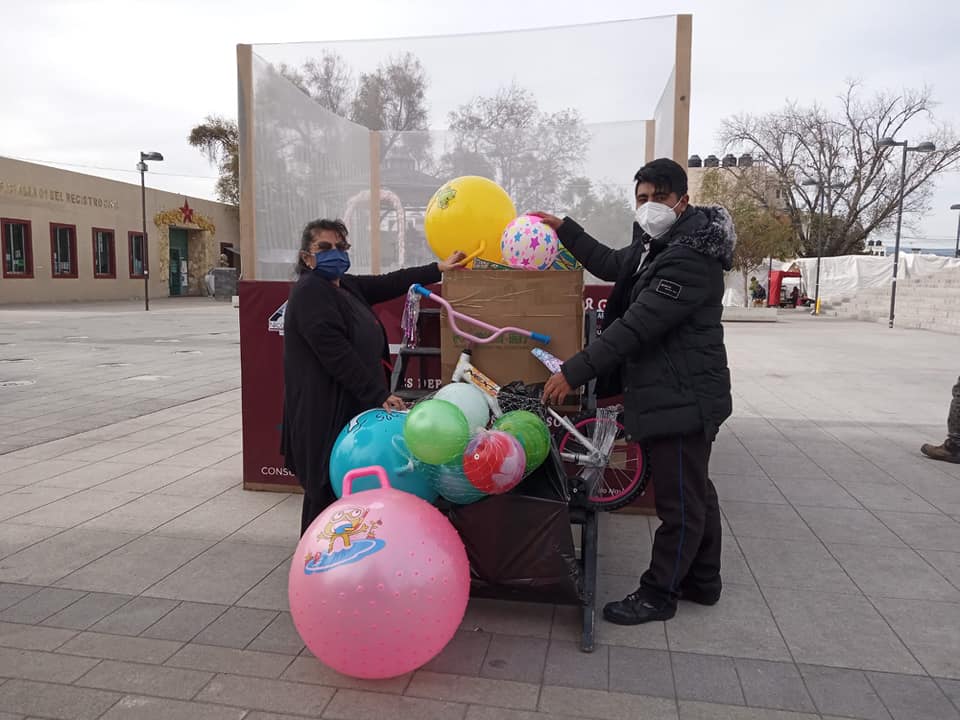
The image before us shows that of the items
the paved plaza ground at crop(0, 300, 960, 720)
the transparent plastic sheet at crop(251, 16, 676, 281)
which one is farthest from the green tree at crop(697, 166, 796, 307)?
the transparent plastic sheet at crop(251, 16, 676, 281)

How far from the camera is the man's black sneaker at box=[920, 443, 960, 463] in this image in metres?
6.06

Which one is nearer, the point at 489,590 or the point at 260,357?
the point at 489,590

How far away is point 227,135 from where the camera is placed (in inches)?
1631

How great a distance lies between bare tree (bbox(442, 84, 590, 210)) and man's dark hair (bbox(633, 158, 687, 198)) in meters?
2.08

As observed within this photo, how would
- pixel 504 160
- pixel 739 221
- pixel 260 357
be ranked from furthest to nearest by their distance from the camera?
pixel 739 221, pixel 504 160, pixel 260 357

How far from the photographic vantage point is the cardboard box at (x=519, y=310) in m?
3.96

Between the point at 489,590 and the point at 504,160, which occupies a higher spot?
the point at 504,160

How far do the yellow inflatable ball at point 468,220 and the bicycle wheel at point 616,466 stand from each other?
1083 millimetres

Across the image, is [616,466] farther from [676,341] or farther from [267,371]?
[267,371]

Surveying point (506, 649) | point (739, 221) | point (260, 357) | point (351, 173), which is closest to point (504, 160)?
point (351, 173)

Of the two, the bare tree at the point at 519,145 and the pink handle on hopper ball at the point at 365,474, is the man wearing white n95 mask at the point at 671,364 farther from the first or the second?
the bare tree at the point at 519,145

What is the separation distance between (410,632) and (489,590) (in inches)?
28.5

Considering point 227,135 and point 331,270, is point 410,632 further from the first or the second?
point 227,135

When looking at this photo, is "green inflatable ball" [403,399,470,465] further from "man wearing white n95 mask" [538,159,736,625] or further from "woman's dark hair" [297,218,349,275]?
"woman's dark hair" [297,218,349,275]
